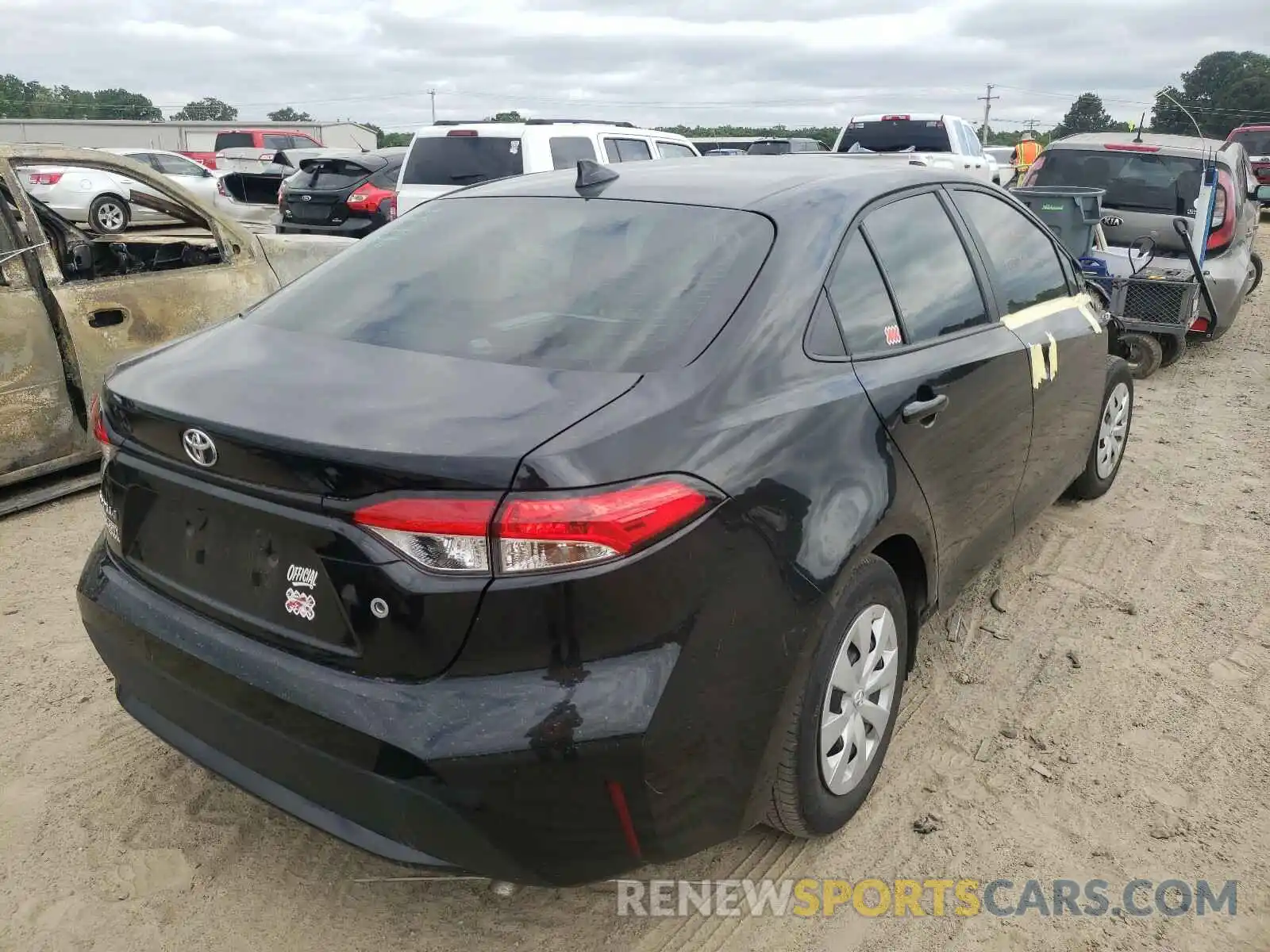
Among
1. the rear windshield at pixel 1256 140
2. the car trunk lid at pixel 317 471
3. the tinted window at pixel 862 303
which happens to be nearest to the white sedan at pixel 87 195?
the car trunk lid at pixel 317 471

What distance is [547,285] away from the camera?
2518 millimetres

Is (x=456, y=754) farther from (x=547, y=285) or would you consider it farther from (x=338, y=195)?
(x=338, y=195)

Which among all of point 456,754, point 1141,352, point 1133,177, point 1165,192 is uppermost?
point 1133,177

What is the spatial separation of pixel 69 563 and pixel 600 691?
3330mm

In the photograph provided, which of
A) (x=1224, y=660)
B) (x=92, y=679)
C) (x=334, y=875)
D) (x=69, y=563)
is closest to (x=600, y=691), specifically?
(x=334, y=875)

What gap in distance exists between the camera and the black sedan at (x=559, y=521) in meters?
1.82

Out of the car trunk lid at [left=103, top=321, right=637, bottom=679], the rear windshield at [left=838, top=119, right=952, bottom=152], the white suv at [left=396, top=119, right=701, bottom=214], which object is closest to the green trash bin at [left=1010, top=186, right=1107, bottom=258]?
the white suv at [left=396, top=119, right=701, bottom=214]

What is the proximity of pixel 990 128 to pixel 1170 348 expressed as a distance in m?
72.2

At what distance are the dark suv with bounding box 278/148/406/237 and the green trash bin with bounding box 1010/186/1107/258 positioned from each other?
25.3 feet

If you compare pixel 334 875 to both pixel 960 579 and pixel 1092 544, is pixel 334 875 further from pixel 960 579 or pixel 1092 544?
pixel 1092 544

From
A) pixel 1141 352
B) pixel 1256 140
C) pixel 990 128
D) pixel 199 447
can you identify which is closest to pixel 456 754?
pixel 199 447

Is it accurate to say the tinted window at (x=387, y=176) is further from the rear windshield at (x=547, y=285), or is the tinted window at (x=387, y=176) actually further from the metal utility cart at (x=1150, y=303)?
the rear windshield at (x=547, y=285)

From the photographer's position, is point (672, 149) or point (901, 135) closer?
point (672, 149)

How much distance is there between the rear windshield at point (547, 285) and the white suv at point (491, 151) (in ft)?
20.8
